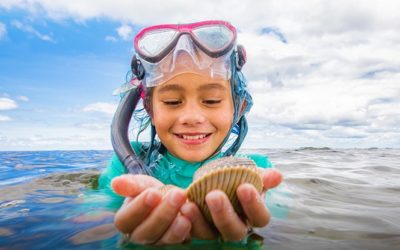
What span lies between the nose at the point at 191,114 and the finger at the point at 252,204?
1.60 meters

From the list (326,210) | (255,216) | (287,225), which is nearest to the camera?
(255,216)

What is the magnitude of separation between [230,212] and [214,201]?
168 millimetres

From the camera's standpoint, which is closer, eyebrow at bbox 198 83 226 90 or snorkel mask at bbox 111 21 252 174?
eyebrow at bbox 198 83 226 90

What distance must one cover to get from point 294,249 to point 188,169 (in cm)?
217

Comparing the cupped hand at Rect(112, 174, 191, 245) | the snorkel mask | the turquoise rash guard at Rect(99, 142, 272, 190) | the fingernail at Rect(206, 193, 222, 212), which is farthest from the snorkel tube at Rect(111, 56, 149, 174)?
the fingernail at Rect(206, 193, 222, 212)

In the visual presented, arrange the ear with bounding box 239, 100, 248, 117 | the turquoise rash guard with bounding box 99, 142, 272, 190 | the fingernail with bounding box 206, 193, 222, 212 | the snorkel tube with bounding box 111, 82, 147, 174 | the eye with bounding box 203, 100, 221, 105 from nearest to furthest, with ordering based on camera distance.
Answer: the fingernail with bounding box 206, 193, 222, 212
the eye with bounding box 203, 100, 221, 105
the snorkel tube with bounding box 111, 82, 147, 174
the turquoise rash guard with bounding box 99, 142, 272, 190
the ear with bounding box 239, 100, 248, 117

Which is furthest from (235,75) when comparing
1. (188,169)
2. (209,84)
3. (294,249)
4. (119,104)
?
(294,249)

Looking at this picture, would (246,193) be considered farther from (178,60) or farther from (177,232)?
(178,60)

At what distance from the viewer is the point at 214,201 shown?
1.92 metres

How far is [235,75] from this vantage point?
4.26 m

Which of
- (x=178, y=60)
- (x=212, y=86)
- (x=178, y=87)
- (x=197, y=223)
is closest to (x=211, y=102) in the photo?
(x=212, y=86)

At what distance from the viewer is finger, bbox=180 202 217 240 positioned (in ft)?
6.93

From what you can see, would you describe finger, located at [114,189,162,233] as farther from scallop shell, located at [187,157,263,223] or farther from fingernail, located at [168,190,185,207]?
scallop shell, located at [187,157,263,223]

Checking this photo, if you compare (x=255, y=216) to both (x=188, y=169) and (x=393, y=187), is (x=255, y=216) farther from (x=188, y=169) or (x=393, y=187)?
(x=393, y=187)
